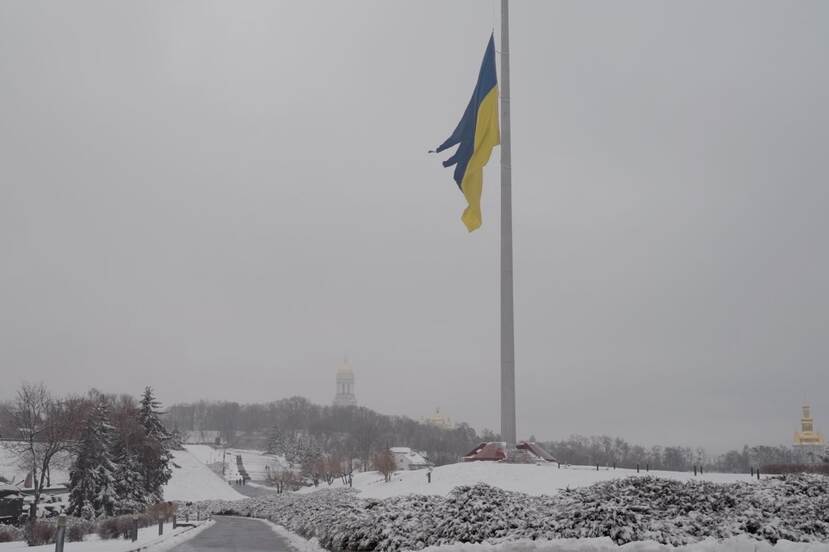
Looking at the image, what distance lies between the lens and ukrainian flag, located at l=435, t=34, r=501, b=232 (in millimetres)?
15766

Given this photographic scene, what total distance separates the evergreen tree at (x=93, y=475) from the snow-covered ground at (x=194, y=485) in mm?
28341

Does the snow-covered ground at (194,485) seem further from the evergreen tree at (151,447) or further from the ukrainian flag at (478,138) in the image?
the ukrainian flag at (478,138)

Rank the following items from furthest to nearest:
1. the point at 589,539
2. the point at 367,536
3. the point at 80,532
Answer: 1. the point at 80,532
2. the point at 367,536
3. the point at 589,539

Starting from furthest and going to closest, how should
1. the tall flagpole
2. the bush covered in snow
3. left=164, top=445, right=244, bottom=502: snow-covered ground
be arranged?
left=164, top=445, right=244, bottom=502: snow-covered ground
the tall flagpole
the bush covered in snow

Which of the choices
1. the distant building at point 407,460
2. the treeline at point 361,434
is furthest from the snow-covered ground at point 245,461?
the distant building at point 407,460

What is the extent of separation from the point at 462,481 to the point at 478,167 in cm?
2113

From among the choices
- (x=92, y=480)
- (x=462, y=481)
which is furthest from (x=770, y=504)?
(x=92, y=480)

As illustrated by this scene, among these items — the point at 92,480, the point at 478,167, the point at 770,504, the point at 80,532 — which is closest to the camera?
the point at 770,504

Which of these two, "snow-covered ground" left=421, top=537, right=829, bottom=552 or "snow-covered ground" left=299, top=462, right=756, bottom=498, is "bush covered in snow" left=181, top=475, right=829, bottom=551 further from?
"snow-covered ground" left=299, top=462, right=756, bottom=498

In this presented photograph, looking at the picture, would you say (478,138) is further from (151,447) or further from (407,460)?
(407,460)

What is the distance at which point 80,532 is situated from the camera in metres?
26.3

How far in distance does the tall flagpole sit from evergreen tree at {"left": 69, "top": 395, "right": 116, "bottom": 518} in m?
41.4

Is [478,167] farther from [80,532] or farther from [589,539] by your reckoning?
[80,532]

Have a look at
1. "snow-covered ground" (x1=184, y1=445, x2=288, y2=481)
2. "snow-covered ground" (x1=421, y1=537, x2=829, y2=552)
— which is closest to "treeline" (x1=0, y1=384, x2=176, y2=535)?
"snow-covered ground" (x1=421, y1=537, x2=829, y2=552)
